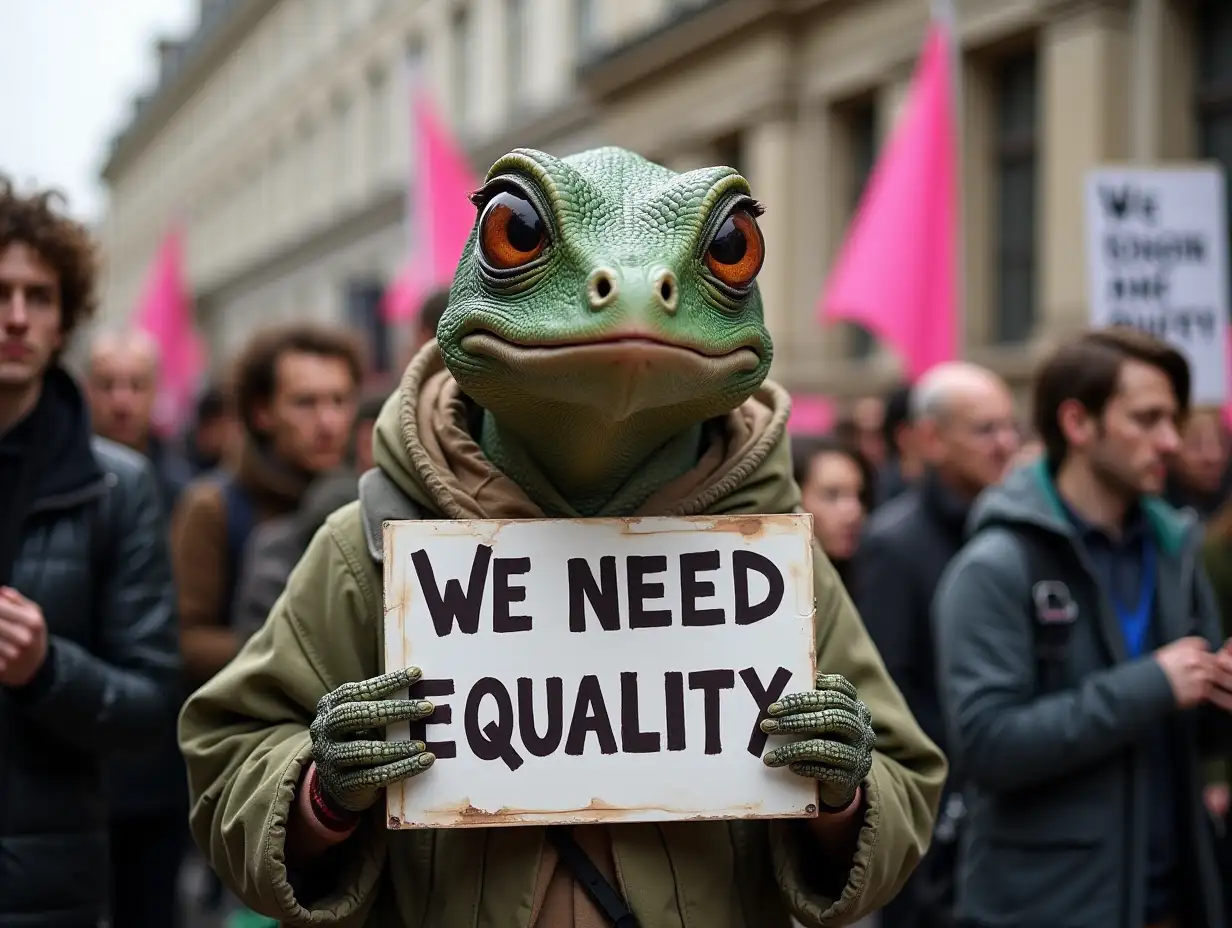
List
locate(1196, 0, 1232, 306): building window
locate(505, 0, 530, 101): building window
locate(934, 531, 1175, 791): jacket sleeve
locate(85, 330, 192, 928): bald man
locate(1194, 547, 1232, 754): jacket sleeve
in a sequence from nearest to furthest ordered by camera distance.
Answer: locate(934, 531, 1175, 791): jacket sleeve
locate(1194, 547, 1232, 754): jacket sleeve
locate(85, 330, 192, 928): bald man
locate(1196, 0, 1232, 306): building window
locate(505, 0, 530, 101): building window

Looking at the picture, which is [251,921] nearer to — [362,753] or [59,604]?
[59,604]

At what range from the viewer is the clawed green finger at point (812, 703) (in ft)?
6.92

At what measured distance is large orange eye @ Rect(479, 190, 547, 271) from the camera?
2.00 metres

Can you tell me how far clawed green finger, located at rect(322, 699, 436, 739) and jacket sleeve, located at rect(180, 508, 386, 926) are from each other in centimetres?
16

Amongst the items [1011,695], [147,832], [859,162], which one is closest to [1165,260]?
[1011,695]

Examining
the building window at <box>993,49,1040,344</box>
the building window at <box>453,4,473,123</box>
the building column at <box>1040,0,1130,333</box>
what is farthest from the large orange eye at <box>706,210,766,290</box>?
the building window at <box>453,4,473,123</box>

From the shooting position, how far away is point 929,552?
5.03 m

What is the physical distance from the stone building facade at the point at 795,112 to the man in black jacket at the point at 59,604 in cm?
470

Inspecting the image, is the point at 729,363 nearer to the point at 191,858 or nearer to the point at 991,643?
the point at 991,643

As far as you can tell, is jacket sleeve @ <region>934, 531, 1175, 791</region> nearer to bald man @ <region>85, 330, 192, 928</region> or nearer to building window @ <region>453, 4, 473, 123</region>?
bald man @ <region>85, 330, 192, 928</region>

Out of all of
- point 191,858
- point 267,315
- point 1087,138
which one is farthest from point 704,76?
point 267,315

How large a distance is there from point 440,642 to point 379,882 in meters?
0.44

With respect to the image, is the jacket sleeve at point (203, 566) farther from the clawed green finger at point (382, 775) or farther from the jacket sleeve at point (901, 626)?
the clawed green finger at point (382, 775)

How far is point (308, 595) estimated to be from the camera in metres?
2.34
